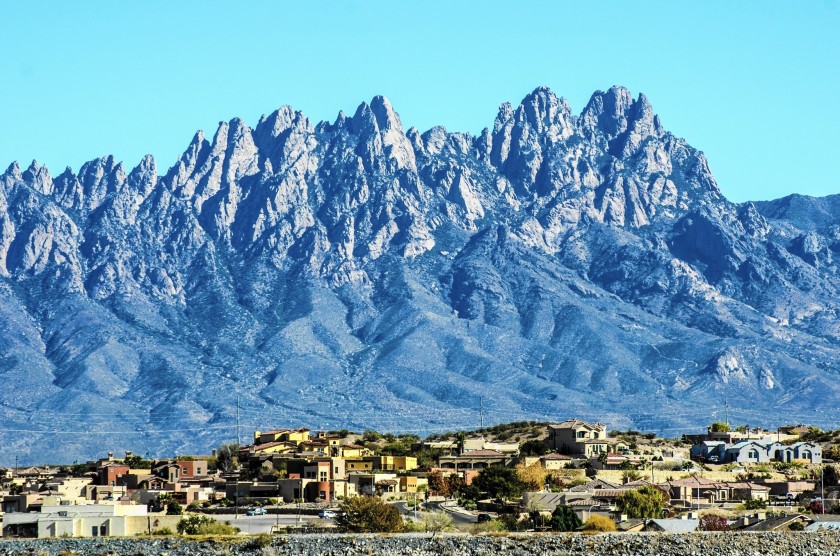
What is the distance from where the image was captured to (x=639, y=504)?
102 m

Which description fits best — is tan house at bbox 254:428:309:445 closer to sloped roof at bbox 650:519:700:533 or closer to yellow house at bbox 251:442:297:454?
yellow house at bbox 251:442:297:454

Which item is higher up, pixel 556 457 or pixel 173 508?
pixel 556 457

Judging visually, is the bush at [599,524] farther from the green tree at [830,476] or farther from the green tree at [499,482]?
the green tree at [830,476]

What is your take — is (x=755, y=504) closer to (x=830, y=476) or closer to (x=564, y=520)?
(x=830, y=476)

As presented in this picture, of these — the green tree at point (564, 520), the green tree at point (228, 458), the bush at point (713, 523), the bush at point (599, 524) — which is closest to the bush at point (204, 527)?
the green tree at point (564, 520)

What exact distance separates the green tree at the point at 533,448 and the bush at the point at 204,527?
47.0m

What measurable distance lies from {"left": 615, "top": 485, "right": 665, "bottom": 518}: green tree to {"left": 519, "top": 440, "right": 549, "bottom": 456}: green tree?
3461cm

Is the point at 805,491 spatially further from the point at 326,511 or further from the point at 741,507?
the point at 326,511

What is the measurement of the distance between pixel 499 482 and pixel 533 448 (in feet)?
87.0

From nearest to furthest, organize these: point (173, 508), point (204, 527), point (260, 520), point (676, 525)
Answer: point (204, 527), point (676, 525), point (260, 520), point (173, 508)

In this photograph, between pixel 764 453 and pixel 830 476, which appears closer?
pixel 830 476

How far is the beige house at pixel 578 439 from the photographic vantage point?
472ft

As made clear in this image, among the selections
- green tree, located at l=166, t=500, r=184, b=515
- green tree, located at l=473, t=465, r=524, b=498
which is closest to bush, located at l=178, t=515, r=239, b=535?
green tree, located at l=166, t=500, r=184, b=515

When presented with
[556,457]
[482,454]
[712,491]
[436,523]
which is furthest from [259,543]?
[482,454]
